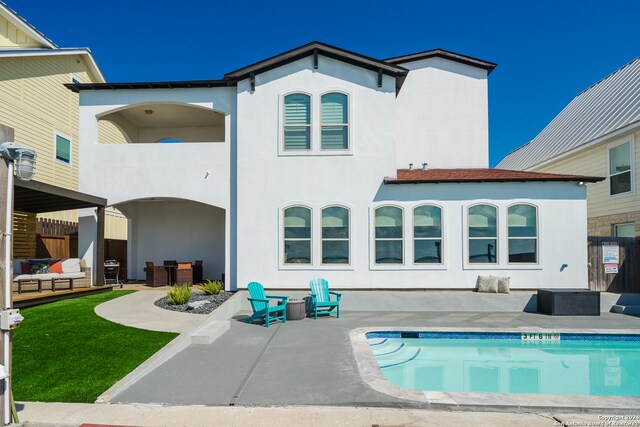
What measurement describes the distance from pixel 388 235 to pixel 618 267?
668 cm

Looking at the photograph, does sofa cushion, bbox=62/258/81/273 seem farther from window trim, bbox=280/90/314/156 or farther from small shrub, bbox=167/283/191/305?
window trim, bbox=280/90/314/156

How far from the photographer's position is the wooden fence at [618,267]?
12.1m

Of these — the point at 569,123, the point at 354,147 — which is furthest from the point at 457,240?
the point at 569,123

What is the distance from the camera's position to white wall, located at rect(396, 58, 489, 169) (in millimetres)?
15375

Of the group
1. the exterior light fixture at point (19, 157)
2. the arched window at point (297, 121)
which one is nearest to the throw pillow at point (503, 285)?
the arched window at point (297, 121)

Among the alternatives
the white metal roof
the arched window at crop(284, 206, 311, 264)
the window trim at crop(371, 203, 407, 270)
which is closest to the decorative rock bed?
the arched window at crop(284, 206, 311, 264)

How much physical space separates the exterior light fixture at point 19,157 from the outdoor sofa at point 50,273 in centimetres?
795

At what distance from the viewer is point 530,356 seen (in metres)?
8.07

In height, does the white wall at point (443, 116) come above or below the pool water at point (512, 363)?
above

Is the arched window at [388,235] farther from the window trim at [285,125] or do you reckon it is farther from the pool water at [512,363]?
the pool water at [512,363]

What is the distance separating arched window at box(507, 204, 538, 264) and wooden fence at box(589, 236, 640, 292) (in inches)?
71.5

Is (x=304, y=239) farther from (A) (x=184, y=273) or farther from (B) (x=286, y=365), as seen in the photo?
(B) (x=286, y=365)

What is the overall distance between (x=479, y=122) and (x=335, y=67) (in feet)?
20.3

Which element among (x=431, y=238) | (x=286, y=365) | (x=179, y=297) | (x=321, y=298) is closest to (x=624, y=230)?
(x=431, y=238)
